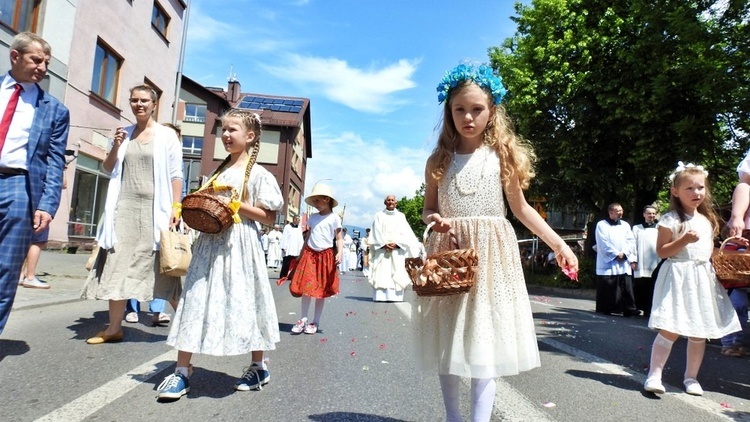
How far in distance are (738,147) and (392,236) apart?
10.6m

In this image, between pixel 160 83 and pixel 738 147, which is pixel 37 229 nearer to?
pixel 738 147

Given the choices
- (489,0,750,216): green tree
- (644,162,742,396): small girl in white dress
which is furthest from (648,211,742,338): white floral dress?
(489,0,750,216): green tree

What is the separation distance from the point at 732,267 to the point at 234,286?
356cm

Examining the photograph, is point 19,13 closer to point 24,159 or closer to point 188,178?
point 188,178

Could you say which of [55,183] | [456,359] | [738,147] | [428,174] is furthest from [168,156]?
[738,147]

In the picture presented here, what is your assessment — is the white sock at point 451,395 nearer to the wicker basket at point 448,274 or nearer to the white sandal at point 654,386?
the wicker basket at point 448,274

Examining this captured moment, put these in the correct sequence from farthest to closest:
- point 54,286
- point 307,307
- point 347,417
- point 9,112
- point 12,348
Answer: point 54,286 → point 307,307 → point 12,348 → point 9,112 → point 347,417

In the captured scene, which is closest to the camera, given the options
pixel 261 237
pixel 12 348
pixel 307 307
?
pixel 261 237

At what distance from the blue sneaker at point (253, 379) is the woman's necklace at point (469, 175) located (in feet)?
6.65

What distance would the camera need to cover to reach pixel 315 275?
276 inches

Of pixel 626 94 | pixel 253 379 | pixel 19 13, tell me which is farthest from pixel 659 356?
pixel 19 13

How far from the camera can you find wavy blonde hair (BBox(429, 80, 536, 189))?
9.36ft

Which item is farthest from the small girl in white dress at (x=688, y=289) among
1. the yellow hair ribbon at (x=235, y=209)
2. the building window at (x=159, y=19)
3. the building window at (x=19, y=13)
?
the building window at (x=159, y=19)

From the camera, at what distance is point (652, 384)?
4164 millimetres
